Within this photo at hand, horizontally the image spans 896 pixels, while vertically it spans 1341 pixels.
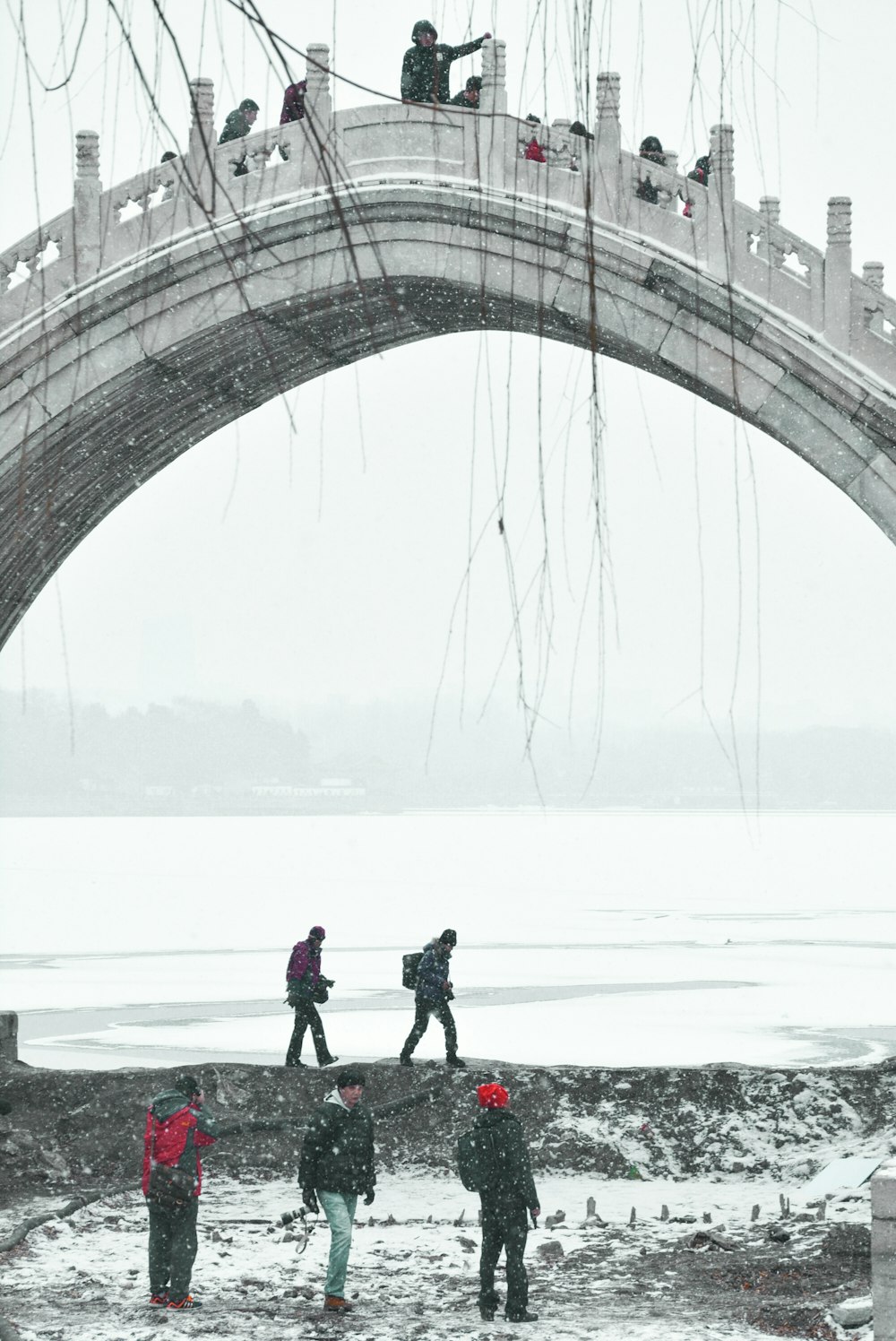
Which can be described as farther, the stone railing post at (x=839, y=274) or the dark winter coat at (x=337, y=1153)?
the stone railing post at (x=839, y=274)

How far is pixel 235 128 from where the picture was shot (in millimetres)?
13586

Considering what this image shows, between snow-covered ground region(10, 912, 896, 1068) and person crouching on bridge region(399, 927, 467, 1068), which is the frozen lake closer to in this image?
snow-covered ground region(10, 912, 896, 1068)

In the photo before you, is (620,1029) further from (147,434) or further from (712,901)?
(712,901)

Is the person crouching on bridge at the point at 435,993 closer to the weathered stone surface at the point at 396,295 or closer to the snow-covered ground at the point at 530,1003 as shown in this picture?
the weathered stone surface at the point at 396,295

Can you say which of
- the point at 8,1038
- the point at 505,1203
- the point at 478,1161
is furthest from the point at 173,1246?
the point at 8,1038

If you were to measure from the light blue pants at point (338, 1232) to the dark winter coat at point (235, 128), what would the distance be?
8.75 metres

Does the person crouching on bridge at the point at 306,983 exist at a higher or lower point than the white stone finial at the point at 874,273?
lower

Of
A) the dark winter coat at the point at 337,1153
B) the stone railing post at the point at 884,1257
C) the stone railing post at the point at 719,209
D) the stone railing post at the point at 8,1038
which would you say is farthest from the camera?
the stone railing post at the point at 8,1038

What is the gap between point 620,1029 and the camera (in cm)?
2248

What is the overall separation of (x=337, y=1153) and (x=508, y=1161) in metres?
0.88

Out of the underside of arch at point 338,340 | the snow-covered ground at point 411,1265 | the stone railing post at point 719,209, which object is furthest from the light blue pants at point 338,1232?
the stone railing post at point 719,209

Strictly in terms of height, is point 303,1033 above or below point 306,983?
below

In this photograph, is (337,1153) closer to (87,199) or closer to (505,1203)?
(505,1203)

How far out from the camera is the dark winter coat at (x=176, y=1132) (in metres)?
8.38
